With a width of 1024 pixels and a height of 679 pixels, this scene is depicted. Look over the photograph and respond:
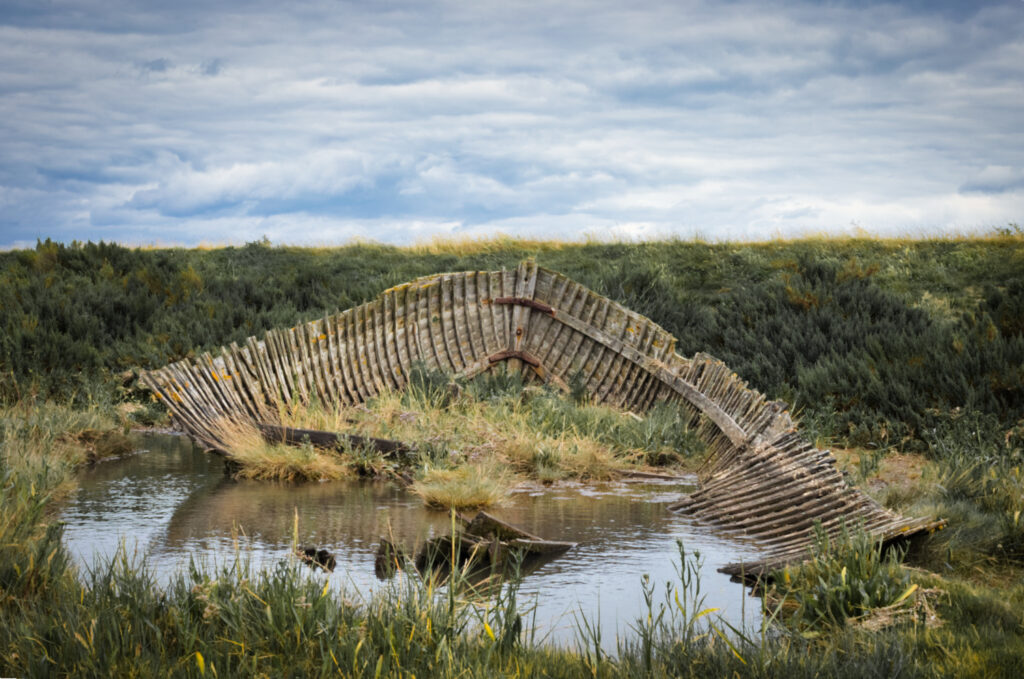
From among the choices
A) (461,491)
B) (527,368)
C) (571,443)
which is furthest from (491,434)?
(527,368)

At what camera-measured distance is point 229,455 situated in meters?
8.44

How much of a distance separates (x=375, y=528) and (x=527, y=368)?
16.8 feet

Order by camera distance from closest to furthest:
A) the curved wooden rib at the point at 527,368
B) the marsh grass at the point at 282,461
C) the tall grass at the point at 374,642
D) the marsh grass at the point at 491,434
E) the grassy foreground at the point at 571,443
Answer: the tall grass at the point at 374,642, the grassy foreground at the point at 571,443, the curved wooden rib at the point at 527,368, the marsh grass at the point at 491,434, the marsh grass at the point at 282,461

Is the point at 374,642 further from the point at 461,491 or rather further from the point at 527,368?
the point at 527,368

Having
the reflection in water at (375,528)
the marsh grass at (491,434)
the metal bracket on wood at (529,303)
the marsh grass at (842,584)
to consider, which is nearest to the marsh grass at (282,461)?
the marsh grass at (491,434)

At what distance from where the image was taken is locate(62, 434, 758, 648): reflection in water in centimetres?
476

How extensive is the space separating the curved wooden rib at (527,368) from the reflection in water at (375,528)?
1.71 feet

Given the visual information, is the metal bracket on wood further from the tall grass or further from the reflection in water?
the tall grass

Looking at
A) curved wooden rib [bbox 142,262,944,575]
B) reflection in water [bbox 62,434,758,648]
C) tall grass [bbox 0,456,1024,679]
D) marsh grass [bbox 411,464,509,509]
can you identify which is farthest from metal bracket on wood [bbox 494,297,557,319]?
tall grass [bbox 0,456,1024,679]

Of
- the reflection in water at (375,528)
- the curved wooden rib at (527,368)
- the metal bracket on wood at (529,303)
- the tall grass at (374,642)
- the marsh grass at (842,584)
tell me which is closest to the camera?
the tall grass at (374,642)

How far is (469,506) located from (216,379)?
3.45m

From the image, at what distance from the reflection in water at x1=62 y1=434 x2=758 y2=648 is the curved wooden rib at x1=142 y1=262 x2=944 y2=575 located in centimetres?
52

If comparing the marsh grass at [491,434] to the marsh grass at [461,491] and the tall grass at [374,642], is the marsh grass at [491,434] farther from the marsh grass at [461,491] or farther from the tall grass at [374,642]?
the tall grass at [374,642]

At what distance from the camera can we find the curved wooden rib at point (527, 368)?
6.84 meters
